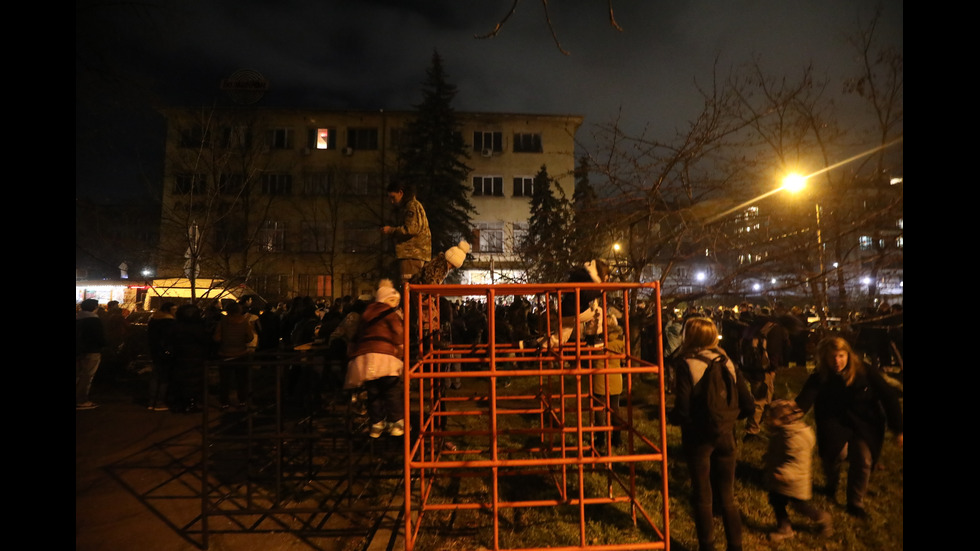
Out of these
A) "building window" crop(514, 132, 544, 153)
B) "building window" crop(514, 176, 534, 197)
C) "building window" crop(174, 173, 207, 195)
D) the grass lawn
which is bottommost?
the grass lawn

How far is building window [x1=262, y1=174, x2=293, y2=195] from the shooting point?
29562 millimetres

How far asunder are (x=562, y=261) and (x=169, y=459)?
6.22 meters

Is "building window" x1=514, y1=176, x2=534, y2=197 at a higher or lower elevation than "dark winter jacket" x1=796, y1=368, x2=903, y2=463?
higher

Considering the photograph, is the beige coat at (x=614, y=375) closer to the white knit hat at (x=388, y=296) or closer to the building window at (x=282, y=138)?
the white knit hat at (x=388, y=296)

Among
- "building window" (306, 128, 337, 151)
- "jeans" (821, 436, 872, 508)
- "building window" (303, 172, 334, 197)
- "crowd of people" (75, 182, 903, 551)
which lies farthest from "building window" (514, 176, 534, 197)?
"jeans" (821, 436, 872, 508)

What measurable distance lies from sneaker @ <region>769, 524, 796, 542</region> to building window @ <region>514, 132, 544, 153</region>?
1150 inches

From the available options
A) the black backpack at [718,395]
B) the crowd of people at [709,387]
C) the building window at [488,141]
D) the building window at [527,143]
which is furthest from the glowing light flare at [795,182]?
the building window at [488,141]

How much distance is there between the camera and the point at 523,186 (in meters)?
31.1

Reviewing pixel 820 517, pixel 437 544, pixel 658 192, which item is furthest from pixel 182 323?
pixel 820 517

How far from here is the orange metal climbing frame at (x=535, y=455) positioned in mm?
2949

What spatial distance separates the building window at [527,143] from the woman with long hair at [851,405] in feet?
92.8

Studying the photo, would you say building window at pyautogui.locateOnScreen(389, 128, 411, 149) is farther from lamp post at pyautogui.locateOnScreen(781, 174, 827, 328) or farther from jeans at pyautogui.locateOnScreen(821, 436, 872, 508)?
jeans at pyautogui.locateOnScreen(821, 436, 872, 508)

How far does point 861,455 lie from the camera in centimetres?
451

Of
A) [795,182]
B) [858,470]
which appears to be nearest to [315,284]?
[795,182]
